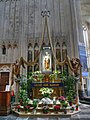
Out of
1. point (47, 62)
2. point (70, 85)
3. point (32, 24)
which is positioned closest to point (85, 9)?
point (32, 24)

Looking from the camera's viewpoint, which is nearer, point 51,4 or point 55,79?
point 55,79

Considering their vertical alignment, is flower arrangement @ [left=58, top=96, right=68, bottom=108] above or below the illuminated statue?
below

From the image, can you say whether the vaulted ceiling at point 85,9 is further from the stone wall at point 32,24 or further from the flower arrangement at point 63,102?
the flower arrangement at point 63,102

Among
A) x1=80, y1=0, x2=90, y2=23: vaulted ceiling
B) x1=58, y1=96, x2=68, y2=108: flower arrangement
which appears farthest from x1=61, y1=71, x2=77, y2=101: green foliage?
x1=80, y1=0, x2=90, y2=23: vaulted ceiling

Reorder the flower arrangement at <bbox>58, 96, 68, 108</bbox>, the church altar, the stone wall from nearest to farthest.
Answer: the flower arrangement at <bbox>58, 96, 68, 108</bbox>
the church altar
the stone wall

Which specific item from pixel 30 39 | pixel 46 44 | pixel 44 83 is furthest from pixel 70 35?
pixel 44 83

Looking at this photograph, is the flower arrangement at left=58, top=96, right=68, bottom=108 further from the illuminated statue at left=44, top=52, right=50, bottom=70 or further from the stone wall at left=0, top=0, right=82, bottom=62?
the stone wall at left=0, top=0, right=82, bottom=62

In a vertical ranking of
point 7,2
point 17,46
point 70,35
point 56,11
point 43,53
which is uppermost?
point 7,2

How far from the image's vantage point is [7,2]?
13477 mm

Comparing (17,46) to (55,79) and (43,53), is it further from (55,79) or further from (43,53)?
(55,79)

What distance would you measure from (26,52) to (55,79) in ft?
14.9

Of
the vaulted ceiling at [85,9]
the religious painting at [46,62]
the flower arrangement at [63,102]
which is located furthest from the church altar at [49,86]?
the vaulted ceiling at [85,9]

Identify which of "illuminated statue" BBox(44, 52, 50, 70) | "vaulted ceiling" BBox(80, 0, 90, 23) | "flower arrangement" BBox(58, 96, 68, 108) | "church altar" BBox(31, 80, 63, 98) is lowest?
"flower arrangement" BBox(58, 96, 68, 108)

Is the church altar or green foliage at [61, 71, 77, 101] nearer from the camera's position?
green foliage at [61, 71, 77, 101]
